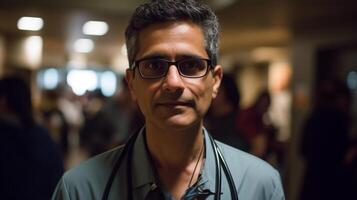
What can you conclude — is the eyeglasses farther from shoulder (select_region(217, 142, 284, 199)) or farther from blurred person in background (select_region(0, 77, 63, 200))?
blurred person in background (select_region(0, 77, 63, 200))

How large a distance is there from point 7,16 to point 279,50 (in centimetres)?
637

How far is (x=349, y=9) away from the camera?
5.71 m

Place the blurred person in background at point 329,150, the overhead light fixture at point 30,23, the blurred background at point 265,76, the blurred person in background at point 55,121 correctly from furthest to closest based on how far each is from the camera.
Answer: the overhead light fixture at point 30,23 → the blurred person in background at point 55,121 → the blurred background at point 265,76 → the blurred person in background at point 329,150

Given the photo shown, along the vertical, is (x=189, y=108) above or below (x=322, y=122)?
above

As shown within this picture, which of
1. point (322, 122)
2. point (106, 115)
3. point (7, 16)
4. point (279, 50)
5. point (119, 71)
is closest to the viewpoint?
point (322, 122)

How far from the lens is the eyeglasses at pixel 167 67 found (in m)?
1.39

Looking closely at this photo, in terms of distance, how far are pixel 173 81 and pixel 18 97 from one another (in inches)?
78.2

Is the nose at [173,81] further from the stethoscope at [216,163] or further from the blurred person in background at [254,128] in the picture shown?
the blurred person in background at [254,128]

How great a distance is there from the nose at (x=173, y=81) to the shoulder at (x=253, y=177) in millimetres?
325

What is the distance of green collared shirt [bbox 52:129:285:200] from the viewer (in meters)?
1.43

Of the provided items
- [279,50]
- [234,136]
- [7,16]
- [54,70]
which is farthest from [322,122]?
[54,70]

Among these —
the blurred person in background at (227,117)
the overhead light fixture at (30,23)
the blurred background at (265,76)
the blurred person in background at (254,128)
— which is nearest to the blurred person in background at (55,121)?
the blurred background at (265,76)

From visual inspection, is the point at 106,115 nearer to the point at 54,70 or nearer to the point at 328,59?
the point at 328,59

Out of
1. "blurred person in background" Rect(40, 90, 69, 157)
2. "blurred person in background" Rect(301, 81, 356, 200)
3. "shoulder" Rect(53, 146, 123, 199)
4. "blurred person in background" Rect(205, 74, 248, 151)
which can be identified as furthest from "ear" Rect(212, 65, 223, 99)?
"blurred person in background" Rect(40, 90, 69, 157)
